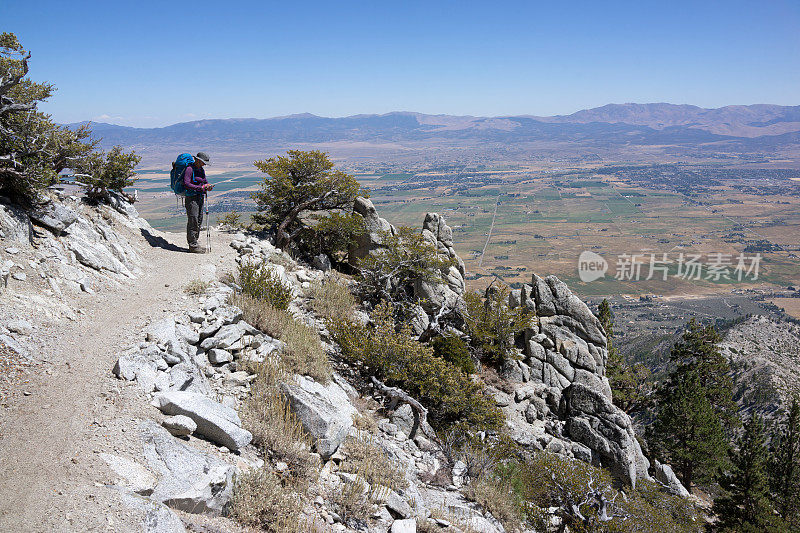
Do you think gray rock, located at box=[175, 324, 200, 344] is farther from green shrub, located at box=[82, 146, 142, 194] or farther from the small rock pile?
green shrub, located at box=[82, 146, 142, 194]

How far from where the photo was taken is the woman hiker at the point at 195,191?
13695mm

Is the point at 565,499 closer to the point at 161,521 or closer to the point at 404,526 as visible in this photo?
the point at 404,526

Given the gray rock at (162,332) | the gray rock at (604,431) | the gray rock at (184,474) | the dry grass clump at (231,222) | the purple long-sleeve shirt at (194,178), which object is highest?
the purple long-sleeve shirt at (194,178)

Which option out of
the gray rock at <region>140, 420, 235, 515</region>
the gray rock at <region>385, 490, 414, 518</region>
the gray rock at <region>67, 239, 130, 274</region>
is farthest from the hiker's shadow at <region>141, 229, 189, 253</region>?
the gray rock at <region>385, 490, 414, 518</region>

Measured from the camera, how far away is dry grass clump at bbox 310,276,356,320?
13.7 metres

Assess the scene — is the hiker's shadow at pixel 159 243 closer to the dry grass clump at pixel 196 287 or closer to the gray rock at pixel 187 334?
the dry grass clump at pixel 196 287

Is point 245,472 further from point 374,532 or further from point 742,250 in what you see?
point 742,250

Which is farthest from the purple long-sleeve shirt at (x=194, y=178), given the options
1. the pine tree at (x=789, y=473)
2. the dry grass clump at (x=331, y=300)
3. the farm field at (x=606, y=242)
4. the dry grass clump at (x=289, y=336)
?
the farm field at (x=606, y=242)

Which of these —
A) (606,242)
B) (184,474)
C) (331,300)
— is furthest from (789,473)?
(606,242)

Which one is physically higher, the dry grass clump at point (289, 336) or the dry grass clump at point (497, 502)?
the dry grass clump at point (289, 336)

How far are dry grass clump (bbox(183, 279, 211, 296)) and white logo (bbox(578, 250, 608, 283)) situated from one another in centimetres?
12960

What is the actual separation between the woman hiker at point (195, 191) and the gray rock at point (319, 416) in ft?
27.3

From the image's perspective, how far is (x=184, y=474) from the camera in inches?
194

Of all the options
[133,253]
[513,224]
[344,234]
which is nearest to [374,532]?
[133,253]
